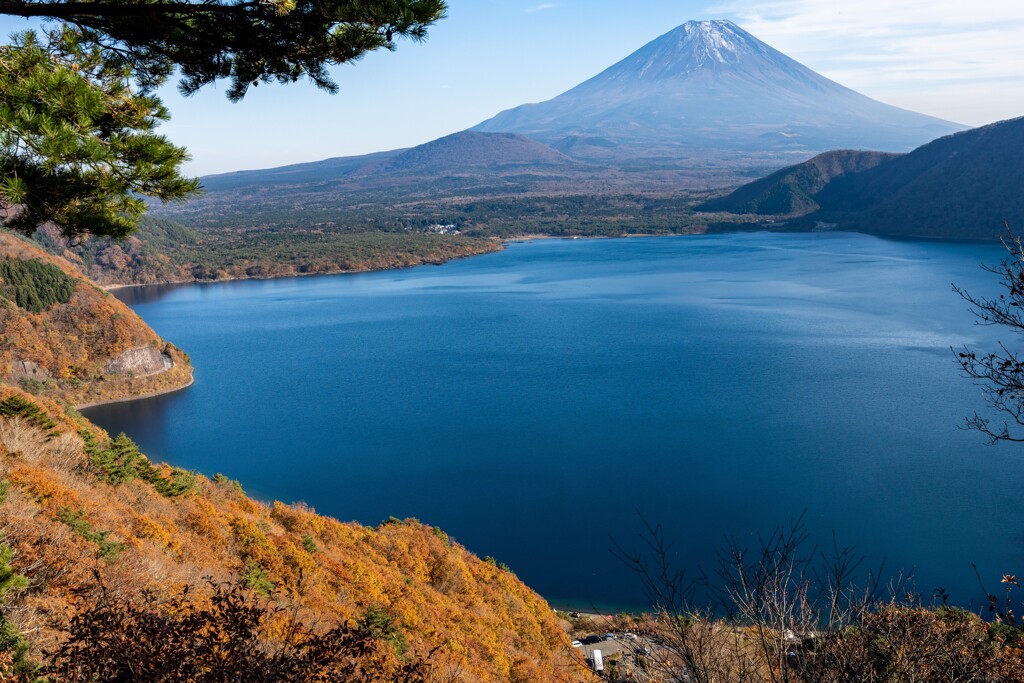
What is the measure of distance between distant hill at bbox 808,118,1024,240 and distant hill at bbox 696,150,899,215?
261cm

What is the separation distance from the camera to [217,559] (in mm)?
7367

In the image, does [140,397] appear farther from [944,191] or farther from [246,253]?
[944,191]

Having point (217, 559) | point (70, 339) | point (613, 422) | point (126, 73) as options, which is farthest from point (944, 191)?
point (126, 73)

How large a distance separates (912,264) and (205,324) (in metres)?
50.0

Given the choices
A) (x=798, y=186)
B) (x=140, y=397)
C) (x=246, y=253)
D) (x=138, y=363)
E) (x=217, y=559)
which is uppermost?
(x=798, y=186)

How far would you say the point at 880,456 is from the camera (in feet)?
64.2

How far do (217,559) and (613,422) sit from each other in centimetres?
1710

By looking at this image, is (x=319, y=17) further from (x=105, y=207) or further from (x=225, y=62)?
(x=105, y=207)

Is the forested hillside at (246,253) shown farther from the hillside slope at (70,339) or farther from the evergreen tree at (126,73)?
the evergreen tree at (126,73)

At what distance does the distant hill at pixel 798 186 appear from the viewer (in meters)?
96.7

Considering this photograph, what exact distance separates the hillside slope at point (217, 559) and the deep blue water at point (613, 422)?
486 cm

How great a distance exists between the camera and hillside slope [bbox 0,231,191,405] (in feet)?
91.1

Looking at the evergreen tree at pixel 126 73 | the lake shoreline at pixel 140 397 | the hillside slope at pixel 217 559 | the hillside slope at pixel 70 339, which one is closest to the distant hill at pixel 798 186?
the lake shoreline at pixel 140 397

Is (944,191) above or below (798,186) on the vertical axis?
below
